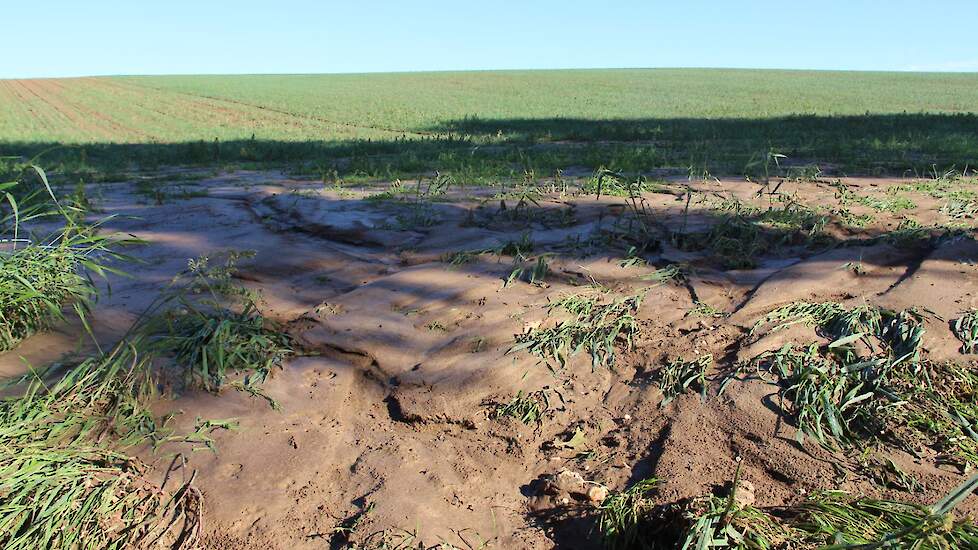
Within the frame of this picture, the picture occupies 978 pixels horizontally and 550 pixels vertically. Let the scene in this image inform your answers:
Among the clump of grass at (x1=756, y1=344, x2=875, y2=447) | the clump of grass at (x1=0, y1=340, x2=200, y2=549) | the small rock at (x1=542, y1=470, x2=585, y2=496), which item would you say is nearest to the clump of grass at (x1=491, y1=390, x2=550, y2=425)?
the small rock at (x1=542, y1=470, x2=585, y2=496)

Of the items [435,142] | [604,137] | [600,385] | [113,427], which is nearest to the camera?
[113,427]

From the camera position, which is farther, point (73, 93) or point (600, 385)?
point (73, 93)

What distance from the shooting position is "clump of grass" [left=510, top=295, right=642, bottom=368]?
3.10 m

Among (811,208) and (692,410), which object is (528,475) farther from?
(811,208)

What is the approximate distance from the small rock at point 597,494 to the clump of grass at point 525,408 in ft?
1.44

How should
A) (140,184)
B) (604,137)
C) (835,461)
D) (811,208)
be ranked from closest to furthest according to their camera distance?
(835,461) → (811,208) → (140,184) → (604,137)

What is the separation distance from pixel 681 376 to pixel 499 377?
28.4 inches

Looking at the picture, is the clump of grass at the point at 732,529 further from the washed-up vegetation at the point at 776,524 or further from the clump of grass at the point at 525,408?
the clump of grass at the point at 525,408

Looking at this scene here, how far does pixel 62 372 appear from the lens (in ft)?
9.77

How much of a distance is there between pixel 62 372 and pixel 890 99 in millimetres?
35929

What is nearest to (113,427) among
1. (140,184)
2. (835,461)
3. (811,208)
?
(835,461)

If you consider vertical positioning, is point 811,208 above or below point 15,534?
above

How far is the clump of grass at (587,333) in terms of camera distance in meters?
3.10

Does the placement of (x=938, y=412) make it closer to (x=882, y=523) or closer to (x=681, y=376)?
(x=882, y=523)
